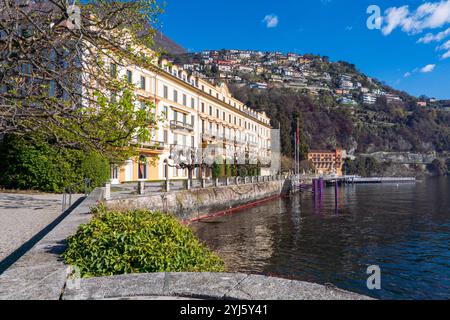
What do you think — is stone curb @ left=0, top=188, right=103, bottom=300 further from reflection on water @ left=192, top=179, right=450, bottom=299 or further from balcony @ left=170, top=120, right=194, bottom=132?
balcony @ left=170, top=120, right=194, bottom=132

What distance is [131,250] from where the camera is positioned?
5.72m

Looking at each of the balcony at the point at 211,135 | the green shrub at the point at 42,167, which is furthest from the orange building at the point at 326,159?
the green shrub at the point at 42,167

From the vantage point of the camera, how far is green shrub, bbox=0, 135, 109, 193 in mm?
23156

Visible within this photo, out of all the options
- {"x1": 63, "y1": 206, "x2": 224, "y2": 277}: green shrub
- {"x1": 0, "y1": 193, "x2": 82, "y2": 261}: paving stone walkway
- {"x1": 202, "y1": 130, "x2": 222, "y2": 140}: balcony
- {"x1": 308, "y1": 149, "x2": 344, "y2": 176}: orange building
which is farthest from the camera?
{"x1": 308, "y1": 149, "x2": 344, "y2": 176}: orange building

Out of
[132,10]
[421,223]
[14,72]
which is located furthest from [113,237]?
[421,223]

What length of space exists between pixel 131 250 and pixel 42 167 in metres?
20.7

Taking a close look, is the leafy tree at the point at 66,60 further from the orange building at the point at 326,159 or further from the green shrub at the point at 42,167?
the orange building at the point at 326,159

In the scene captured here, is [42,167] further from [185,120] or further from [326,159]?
[326,159]

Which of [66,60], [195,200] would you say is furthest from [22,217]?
[195,200]

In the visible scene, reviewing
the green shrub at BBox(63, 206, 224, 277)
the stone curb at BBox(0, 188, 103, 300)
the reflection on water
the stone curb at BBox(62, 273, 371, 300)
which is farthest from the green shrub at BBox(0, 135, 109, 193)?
the stone curb at BBox(62, 273, 371, 300)

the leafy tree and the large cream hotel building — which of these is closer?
the leafy tree

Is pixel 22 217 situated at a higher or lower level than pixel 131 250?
lower

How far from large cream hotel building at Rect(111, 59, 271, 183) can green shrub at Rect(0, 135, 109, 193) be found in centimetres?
576

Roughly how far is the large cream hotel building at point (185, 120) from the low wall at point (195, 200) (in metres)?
5.81
